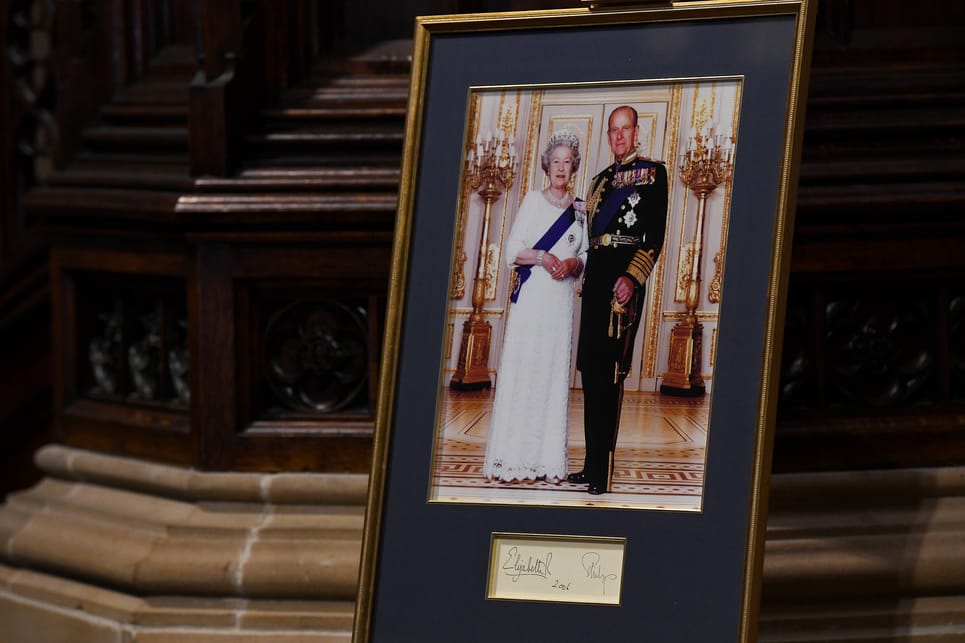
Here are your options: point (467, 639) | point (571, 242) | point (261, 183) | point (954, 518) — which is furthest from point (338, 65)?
point (954, 518)

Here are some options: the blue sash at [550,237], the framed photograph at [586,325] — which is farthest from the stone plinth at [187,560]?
the blue sash at [550,237]

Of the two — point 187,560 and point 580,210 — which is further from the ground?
point 580,210

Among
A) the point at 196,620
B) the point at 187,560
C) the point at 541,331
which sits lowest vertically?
the point at 196,620

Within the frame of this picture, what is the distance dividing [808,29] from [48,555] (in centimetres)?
158

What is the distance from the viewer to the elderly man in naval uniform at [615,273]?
4.78 ft

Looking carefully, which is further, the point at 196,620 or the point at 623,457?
the point at 196,620

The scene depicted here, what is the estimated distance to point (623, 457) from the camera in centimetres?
145

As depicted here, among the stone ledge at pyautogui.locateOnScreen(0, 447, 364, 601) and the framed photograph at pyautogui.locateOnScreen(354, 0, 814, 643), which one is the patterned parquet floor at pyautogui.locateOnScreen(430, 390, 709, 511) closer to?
the framed photograph at pyautogui.locateOnScreen(354, 0, 814, 643)

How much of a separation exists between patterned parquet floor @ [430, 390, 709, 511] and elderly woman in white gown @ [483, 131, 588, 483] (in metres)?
0.02
